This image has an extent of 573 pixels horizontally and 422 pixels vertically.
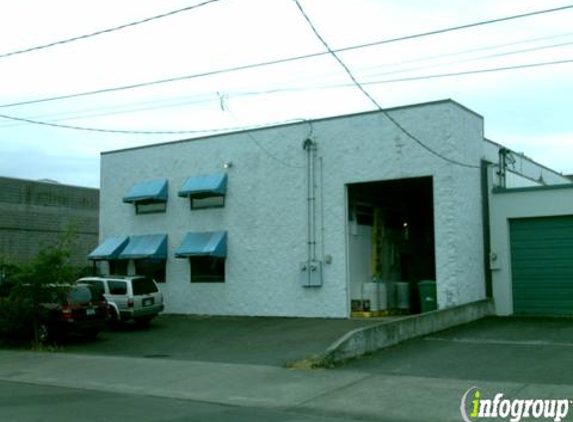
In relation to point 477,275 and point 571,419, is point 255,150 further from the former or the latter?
point 571,419

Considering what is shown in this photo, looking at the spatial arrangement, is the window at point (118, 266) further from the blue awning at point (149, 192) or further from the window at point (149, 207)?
the blue awning at point (149, 192)

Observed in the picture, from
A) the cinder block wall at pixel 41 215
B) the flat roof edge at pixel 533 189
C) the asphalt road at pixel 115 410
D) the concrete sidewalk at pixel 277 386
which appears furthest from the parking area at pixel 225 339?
the cinder block wall at pixel 41 215

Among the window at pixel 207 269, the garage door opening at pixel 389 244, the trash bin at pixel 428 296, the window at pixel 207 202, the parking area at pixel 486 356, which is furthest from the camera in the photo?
the window at pixel 207 202

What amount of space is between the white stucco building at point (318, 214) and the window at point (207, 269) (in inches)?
1.5

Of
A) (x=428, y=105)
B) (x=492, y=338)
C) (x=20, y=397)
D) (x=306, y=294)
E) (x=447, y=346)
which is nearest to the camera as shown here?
(x=20, y=397)

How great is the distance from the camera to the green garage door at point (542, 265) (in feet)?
72.1

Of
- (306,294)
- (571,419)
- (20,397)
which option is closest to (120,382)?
(20,397)

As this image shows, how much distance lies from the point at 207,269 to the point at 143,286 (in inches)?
144

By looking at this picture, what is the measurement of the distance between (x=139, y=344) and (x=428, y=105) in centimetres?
1122

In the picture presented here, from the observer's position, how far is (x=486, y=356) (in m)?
14.7

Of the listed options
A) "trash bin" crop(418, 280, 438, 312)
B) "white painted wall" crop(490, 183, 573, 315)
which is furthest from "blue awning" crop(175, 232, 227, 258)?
"white painted wall" crop(490, 183, 573, 315)

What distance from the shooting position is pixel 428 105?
73.0 ft

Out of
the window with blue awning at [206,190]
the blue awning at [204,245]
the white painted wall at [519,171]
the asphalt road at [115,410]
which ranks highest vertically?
the white painted wall at [519,171]

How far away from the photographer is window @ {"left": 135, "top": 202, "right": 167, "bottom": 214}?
28169 mm
